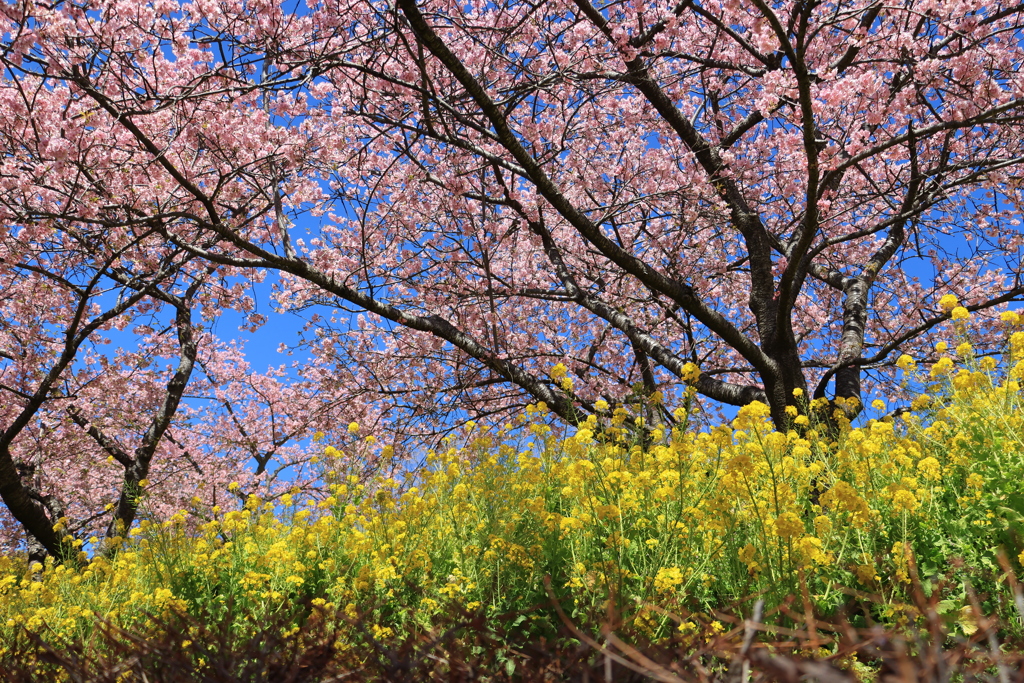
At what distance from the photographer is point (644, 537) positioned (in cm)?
414

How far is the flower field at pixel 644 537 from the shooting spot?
10.4 ft

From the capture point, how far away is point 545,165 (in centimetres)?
944

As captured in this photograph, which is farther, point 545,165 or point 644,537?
point 545,165

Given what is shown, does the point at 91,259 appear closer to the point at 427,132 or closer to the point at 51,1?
the point at 51,1

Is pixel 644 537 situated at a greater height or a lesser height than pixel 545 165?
lesser

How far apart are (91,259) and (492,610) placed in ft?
24.6

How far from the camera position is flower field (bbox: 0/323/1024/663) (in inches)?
124

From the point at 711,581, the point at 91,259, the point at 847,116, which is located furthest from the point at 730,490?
the point at 91,259

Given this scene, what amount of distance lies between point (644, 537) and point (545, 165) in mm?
6472

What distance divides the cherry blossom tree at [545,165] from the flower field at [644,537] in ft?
2.84

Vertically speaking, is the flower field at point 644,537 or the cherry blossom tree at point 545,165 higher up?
the cherry blossom tree at point 545,165

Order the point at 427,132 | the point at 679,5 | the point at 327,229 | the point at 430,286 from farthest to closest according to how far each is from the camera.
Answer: the point at 327,229, the point at 430,286, the point at 679,5, the point at 427,132

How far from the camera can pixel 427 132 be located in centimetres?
646

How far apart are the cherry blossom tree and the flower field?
864mm
